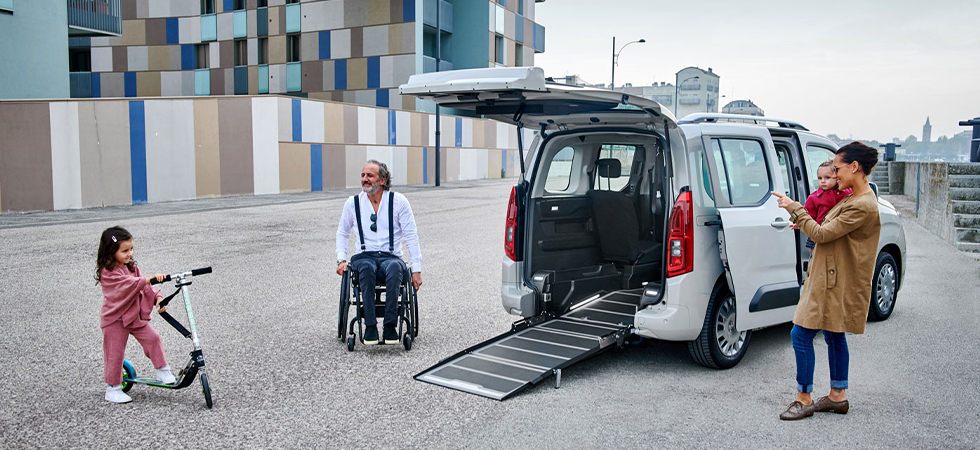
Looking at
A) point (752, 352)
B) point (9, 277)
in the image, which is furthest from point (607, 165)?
point (9, 277)

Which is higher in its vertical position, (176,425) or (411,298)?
(411,298)

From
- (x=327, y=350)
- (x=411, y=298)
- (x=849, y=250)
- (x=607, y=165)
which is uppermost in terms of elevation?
(x=607, y=165)

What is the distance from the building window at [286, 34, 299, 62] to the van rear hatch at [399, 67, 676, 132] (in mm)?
Answer: 40318

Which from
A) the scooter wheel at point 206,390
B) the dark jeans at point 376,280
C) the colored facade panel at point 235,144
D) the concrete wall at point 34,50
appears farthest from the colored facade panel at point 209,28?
the scooter wheel at point 206,390

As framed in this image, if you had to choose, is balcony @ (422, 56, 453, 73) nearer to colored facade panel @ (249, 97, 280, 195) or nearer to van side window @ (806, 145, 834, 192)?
colored facade panel @ (249, 97, 280, 195)

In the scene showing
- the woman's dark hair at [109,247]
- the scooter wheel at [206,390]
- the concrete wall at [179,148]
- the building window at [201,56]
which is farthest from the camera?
the building window at [201,56]

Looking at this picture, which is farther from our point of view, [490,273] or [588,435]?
[490,273]

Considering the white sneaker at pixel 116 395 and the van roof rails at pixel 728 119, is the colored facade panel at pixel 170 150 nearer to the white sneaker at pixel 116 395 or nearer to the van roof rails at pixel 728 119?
the white sneaker at pixel 116 395

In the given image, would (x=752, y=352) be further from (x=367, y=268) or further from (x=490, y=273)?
(x=490, y=273)

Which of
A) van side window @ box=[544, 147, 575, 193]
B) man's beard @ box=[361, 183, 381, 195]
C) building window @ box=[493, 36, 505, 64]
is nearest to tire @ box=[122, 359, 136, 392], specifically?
man's beard @ box=[361, 183, 381, 195]

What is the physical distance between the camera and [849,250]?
15.0 feet

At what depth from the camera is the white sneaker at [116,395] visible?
Result: 16.0 ft

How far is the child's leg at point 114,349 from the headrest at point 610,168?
407 cm

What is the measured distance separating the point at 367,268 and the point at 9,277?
6.07m
